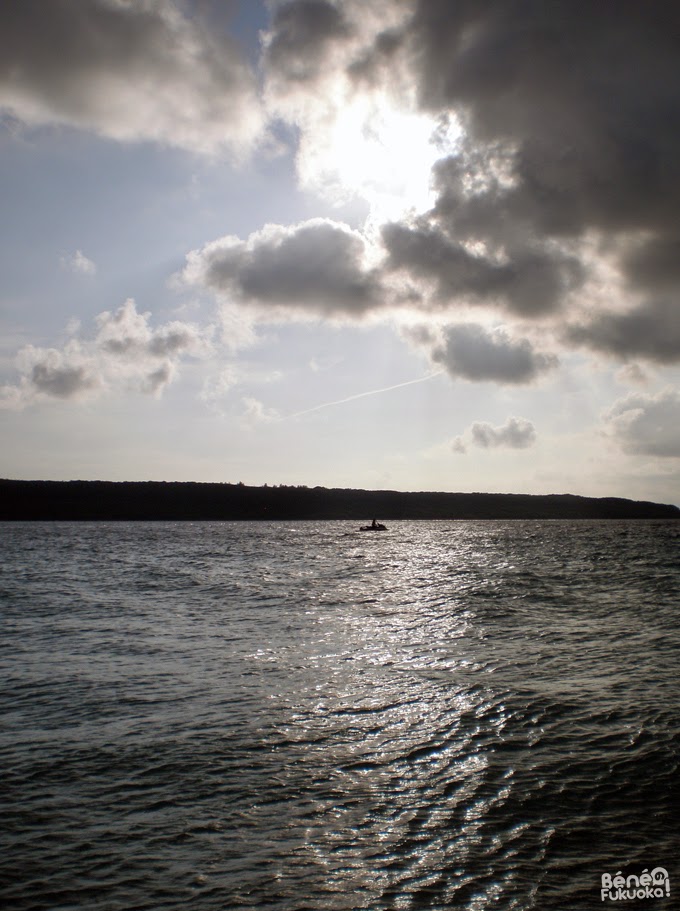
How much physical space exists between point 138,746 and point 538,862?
27.9 ft

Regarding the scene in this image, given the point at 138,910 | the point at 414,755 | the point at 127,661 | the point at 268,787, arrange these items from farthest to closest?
the point at 127,661 → the point at 414,755 → the point at 268,787 → the point at 138,910

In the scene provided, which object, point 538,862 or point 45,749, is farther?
point 45,749

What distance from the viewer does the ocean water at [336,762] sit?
945 centimetres

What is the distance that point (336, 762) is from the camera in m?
13.8

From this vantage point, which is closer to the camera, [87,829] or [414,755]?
[87,829]

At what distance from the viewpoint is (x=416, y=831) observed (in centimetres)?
1082

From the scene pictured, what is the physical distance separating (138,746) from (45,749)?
6.30 feet

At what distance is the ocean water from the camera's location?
945 centimetres

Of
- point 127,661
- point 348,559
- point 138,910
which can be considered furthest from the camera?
point 348,559

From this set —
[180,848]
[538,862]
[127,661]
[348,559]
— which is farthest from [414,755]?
[348,559]

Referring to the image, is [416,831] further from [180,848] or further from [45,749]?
[45,749]

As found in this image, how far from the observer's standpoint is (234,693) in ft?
61.9

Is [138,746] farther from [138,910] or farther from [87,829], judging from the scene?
[138,910]

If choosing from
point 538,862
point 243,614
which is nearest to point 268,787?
point 538,862
